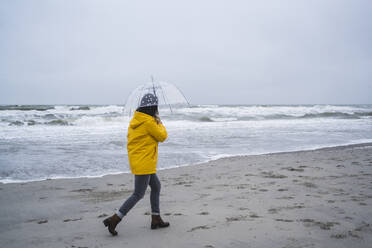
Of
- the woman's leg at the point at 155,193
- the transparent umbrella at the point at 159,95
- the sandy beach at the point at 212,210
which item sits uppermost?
the transparent umbrella at the point at 159,95

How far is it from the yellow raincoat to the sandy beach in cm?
80

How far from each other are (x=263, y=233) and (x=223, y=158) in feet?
18.6

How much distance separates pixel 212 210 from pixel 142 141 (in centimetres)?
158

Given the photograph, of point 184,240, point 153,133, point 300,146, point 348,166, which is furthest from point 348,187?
point 300,146

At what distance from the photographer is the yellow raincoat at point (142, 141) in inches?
121

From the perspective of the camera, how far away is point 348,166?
6.76 m

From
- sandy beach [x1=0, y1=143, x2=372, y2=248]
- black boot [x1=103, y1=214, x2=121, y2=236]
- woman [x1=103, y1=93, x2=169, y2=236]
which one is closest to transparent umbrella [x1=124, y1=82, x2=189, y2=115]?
woman [x1=103, y1=93, x2=169, y2=236]

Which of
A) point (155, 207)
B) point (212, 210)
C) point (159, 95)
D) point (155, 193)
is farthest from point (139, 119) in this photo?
point (212, 210)

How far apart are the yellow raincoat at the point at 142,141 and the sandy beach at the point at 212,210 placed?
2.63 feet

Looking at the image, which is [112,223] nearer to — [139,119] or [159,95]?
[139,119]

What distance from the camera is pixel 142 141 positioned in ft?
10.2

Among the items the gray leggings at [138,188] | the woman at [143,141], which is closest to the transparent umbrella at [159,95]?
the woman at [143,141]

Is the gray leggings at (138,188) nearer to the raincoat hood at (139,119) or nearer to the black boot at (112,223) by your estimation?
the black boot at (112,223)

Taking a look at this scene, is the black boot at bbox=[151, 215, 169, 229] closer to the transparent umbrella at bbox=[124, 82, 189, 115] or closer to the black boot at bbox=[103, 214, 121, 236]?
the black boot at bbox=[103, 214, 121, 236]
